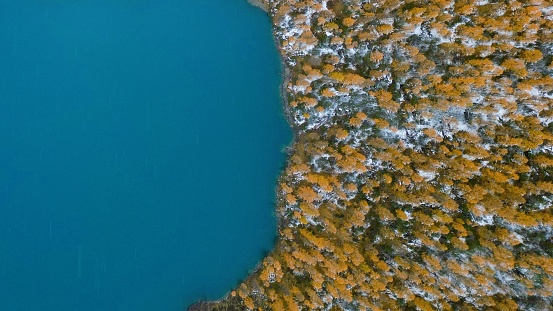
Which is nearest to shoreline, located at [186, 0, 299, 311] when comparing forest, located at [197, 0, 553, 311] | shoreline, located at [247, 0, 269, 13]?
shoreline, located at [247, 0, 269, 13]

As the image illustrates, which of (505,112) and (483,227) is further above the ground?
(505,112)

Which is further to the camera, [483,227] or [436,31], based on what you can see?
[436,31]

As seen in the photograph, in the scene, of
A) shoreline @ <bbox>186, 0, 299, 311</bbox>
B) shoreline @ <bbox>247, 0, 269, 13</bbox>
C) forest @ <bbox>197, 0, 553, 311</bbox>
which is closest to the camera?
forest @ <bbox>197, 0, 553, 311</bbox>

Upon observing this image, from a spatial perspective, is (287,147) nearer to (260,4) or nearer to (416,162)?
(416,162)

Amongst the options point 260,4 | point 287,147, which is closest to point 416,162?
point 287,147

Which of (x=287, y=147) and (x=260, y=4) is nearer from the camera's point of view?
A: (x=287, y=147)

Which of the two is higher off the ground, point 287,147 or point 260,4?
point 260,4

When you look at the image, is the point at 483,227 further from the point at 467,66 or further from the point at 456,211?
the point at 467,66

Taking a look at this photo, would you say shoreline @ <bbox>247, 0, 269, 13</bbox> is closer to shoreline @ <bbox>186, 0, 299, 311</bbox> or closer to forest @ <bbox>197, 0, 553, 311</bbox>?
shoreline @ <bbox>186, 0, 299, 311</bbox>

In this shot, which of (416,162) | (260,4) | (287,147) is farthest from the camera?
(260,4)

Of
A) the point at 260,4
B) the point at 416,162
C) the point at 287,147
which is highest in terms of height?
the point at 260,4

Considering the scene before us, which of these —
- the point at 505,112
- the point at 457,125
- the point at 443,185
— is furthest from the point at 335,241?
the point at 505,112
